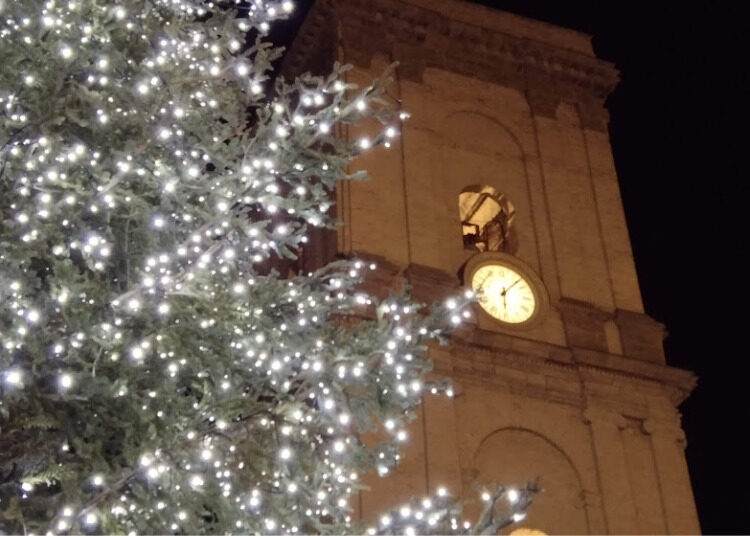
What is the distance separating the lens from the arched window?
62.2ft

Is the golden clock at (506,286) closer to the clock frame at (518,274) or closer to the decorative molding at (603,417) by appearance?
the clock frame at (518,274)

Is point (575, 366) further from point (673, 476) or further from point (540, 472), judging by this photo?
point (673, 476)

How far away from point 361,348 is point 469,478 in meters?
7.99

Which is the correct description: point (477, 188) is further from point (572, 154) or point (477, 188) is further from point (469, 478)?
point (469, 478)

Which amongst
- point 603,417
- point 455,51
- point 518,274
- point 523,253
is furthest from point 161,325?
point 455,51

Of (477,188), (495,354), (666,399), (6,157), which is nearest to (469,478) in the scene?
(495,354)

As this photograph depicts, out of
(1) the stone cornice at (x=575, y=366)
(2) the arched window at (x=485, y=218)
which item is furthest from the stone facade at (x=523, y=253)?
(2) the arched window at (x=485, y=218)

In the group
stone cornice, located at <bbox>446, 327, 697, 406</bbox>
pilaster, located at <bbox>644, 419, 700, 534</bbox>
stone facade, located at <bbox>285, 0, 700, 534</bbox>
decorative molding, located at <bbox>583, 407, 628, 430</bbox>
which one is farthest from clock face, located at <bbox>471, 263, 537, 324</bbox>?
pilaster, located at <bbox>644, 419, 700, 534</bbox>

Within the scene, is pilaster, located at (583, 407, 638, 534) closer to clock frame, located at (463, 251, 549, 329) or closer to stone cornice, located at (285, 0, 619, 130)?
clock frame, located at (463, 251, 549, 329)

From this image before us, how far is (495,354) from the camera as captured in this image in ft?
54.4

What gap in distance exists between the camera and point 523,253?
60.3ft

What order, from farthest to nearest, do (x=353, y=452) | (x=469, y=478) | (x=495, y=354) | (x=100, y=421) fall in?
(x=495, y=354), (x=469, y=478), (x=353, y=452), (x=100, y=421)

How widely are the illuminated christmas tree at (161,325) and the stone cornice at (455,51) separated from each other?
37.5 feet

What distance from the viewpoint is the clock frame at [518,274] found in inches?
676
